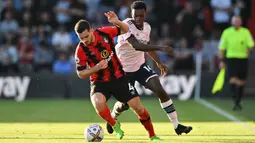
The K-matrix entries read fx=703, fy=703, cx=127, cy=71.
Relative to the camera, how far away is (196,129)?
13.1 meters

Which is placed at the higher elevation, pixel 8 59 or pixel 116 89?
pixel 116 89

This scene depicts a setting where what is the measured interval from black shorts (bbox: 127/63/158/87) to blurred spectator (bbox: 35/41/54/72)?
11120mm


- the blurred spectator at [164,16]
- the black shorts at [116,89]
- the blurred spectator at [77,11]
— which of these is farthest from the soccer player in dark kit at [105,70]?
the blurred spectator at [77,11]

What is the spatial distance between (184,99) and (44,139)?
1120 cm

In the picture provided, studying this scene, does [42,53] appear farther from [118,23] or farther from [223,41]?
[118,23]

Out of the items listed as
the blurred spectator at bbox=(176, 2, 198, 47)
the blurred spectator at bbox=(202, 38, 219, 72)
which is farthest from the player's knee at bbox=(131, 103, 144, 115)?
the blurred spectator at bbox=(176, 2, 198, 47)

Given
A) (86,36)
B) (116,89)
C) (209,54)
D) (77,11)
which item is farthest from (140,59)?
(77,11)

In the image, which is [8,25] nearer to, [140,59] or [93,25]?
[93,25]

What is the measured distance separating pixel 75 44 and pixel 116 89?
12.6 metres

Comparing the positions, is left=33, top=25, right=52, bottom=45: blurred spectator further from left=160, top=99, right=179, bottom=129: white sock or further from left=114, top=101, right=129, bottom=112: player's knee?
left=160, top=99, right=179, bottom=129: white sock

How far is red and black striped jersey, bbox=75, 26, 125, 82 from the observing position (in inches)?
417

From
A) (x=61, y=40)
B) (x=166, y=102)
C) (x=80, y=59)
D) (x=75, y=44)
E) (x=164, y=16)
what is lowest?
(x=75, y=44)

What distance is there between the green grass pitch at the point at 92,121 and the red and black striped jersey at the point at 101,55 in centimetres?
104

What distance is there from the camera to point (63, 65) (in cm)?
2275
